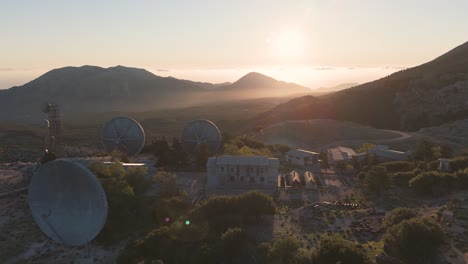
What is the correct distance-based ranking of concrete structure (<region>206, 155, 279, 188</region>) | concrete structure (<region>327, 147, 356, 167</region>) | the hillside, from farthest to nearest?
the hillside → concrete structure (<region>327, 147, 356, 167</region>) → concrete structure (<region>206, 155, 279, 188</region>)

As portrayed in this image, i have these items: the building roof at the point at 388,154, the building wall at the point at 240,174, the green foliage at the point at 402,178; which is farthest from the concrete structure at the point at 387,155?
the building wall at the point at 240,174

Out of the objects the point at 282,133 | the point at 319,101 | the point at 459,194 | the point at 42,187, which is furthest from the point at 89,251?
the point at 319,101

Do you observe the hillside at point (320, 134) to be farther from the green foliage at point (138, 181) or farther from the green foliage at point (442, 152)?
the green foliage at point (138, 181)

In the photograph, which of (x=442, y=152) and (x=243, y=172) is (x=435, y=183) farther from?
(x=243, y=172)

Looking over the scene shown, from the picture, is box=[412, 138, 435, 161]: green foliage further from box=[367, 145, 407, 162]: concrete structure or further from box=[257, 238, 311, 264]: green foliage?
box=[257, 238, 311, 264]: green foliage

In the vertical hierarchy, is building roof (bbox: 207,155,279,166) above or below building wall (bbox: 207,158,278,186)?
above

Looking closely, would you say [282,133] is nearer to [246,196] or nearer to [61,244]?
[246,196]

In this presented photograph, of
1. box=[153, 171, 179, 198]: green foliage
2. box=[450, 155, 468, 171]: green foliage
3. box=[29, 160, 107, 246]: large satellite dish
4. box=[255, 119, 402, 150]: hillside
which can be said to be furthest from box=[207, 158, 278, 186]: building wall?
box=[255, 119, 402, 150]: hillside

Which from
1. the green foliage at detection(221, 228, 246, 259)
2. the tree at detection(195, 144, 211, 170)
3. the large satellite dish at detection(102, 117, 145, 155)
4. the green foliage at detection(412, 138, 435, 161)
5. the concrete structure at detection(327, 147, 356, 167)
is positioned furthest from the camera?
the concrete structure at detection(327, 147, 356, 167)
